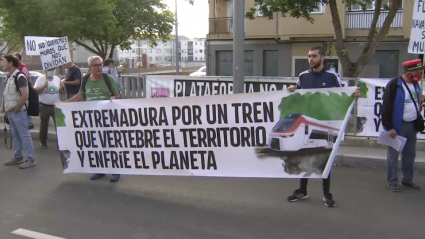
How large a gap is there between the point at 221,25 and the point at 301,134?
73.0 feet

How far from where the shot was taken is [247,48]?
25328 millimetres

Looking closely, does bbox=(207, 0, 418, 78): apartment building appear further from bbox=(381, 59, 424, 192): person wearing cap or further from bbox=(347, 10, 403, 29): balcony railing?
bbox=(381, 59, 424, 192): person wearing cap

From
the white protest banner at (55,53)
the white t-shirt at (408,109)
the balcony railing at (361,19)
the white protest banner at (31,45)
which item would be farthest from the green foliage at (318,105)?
the balcony railing at (361,19)

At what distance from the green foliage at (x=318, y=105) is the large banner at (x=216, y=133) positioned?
0.01 meters

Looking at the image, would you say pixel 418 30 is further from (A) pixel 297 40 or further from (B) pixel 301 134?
(A) pixel 297 40

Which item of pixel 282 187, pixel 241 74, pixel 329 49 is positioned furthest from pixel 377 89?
pixel 329 49

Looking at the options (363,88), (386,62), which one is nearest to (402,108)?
(363,88)

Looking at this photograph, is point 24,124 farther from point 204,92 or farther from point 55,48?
point 204,92

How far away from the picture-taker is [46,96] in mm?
8430

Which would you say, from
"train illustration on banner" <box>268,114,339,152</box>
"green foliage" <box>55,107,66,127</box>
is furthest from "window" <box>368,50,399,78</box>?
"green foliage" <box>55,107,66,127</box>

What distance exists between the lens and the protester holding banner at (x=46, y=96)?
8.43m

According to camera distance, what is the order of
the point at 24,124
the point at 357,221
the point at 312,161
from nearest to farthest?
the point at 357,221
the point at 312,161
the point at 24,124

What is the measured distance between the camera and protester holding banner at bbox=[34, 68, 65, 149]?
27.7ft

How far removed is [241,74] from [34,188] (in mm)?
3699
